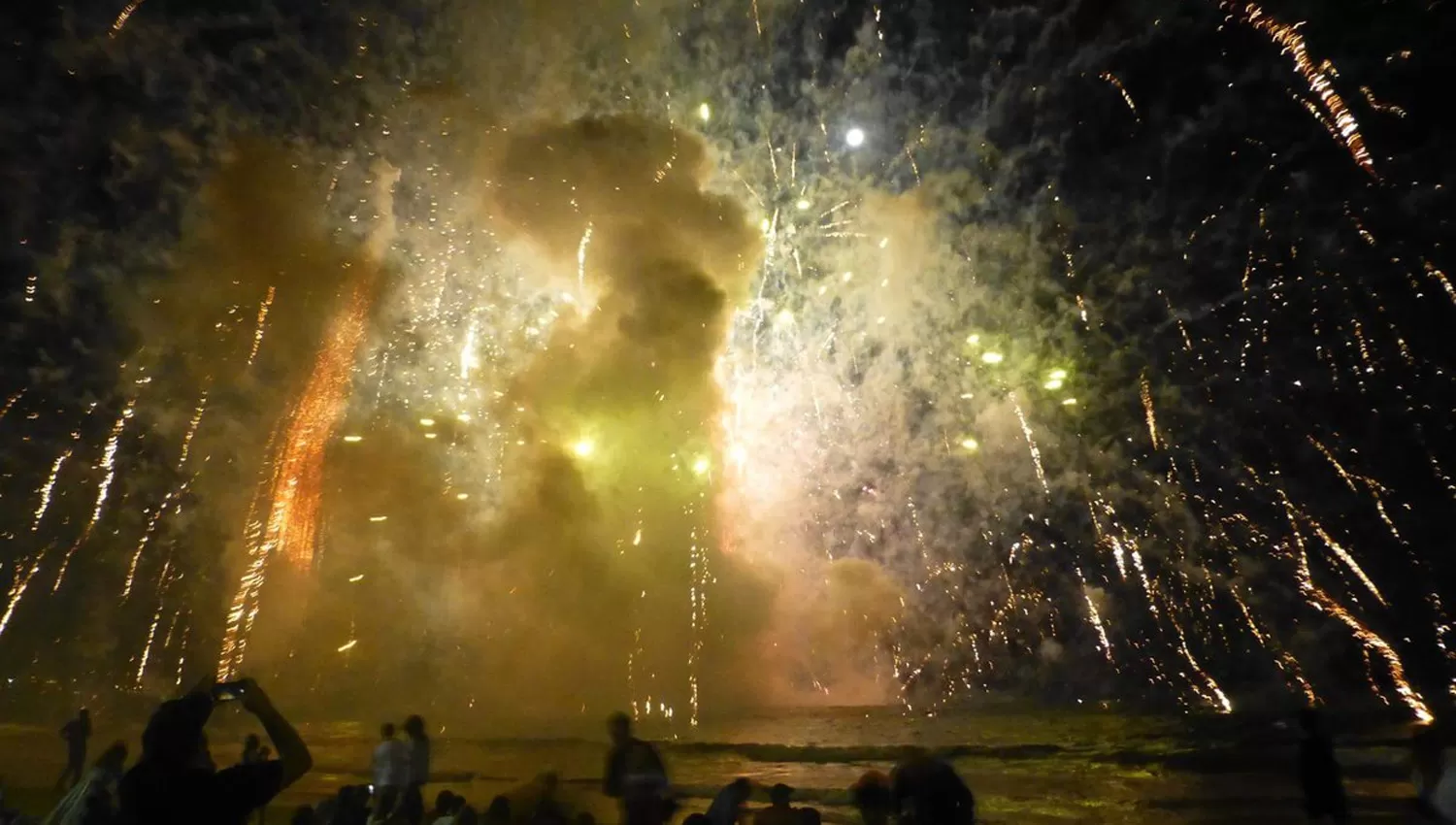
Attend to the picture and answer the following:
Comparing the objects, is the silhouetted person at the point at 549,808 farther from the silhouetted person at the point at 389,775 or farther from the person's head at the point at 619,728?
the silhouetted person at the point at 389,775

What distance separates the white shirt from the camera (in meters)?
6.35

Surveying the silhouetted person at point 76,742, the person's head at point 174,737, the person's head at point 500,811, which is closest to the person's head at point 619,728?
the person's head at point 500,811

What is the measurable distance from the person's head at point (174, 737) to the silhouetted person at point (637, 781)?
10.9 feet

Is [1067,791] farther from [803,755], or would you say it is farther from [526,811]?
[526,811]

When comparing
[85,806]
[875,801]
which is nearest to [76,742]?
[85,806]

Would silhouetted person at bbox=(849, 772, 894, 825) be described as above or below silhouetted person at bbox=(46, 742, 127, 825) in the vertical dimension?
below

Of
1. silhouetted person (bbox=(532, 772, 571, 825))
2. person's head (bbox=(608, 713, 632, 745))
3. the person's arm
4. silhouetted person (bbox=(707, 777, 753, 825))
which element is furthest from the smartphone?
person's head (bbox=(608, 713, 632, 745))

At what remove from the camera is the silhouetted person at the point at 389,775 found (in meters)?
6.34

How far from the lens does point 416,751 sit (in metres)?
6.49

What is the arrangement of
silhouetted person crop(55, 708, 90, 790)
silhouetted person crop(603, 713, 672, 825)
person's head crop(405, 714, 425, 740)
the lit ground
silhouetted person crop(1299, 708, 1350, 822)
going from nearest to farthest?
silhouetted person crop(603, 713, 672, 825)
silhouetted person crop(1299, 708, 1350, 822)
person's head crop(405, 714, 425, 740)
the lit ground
silhouetted person crop(55, 708, 90, 790)

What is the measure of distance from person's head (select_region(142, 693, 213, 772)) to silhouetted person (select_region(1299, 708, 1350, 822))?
6614 mm

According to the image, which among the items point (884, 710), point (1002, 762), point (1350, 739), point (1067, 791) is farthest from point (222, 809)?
point (884, 710)

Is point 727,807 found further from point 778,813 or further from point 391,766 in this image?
point 391,766

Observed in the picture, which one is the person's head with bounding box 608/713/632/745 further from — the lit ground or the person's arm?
the lit ground
